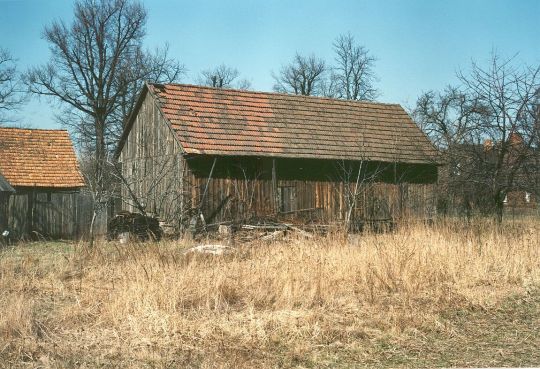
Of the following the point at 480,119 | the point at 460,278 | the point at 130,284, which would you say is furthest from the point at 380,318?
the point at 480,119

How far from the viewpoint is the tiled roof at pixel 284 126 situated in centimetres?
2128

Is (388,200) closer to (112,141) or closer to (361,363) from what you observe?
(361,363)

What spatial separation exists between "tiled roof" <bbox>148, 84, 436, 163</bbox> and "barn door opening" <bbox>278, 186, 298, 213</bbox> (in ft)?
4.12

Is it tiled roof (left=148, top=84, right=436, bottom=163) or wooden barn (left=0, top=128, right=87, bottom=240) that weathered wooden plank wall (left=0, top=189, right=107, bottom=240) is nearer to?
wooden barn (left=0, top=128, right=87, bottom=240)

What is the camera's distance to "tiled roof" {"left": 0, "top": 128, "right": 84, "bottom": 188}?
84.0 feet

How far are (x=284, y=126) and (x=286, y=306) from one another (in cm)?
1631

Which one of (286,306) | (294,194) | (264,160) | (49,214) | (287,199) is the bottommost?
(286,306)

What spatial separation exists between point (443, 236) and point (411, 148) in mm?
14242

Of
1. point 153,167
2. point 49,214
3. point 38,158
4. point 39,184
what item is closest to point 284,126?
point 153,167

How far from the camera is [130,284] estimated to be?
25.8 feet

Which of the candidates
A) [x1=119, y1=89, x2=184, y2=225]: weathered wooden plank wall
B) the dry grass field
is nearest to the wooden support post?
[x1=119, y1=89, x2=184, y2=225]: weathered wooden plank wall

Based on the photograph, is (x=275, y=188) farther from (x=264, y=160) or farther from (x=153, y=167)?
(x=153, y=167)

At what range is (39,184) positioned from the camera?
2544cm

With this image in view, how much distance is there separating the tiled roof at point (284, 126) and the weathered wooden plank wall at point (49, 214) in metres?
5.66
